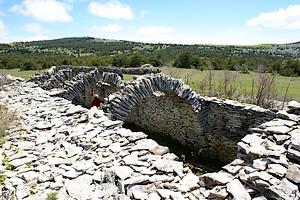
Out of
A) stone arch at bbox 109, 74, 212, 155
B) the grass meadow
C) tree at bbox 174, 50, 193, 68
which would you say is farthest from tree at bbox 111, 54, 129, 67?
stone arch at bbox 109, 74, 212, 155

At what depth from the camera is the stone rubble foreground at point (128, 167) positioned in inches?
134

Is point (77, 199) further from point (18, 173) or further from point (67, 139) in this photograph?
point (67, 139)

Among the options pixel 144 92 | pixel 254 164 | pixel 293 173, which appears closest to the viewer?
pixel 293 173

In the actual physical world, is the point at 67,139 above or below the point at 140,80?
below

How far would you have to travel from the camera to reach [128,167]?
3.99m

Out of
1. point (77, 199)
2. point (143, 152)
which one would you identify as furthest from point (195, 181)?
point (77, 199)

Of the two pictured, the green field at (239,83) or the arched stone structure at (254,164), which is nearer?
the arched stone structure at (254,164)

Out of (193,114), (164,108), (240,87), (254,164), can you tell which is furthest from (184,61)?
(254,164)

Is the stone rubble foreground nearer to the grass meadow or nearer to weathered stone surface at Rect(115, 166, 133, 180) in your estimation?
weathered stone surface at Rect(115, 166, 133, 180)

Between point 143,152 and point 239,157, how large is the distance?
1.53 meters

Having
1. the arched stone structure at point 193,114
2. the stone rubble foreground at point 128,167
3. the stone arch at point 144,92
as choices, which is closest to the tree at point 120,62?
the arched stone structure at point 193,114

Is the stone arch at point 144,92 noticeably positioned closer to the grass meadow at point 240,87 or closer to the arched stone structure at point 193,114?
the arched stone structure at point 193,114

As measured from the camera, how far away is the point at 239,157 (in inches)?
172

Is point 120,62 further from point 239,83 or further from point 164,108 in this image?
point 164,108
